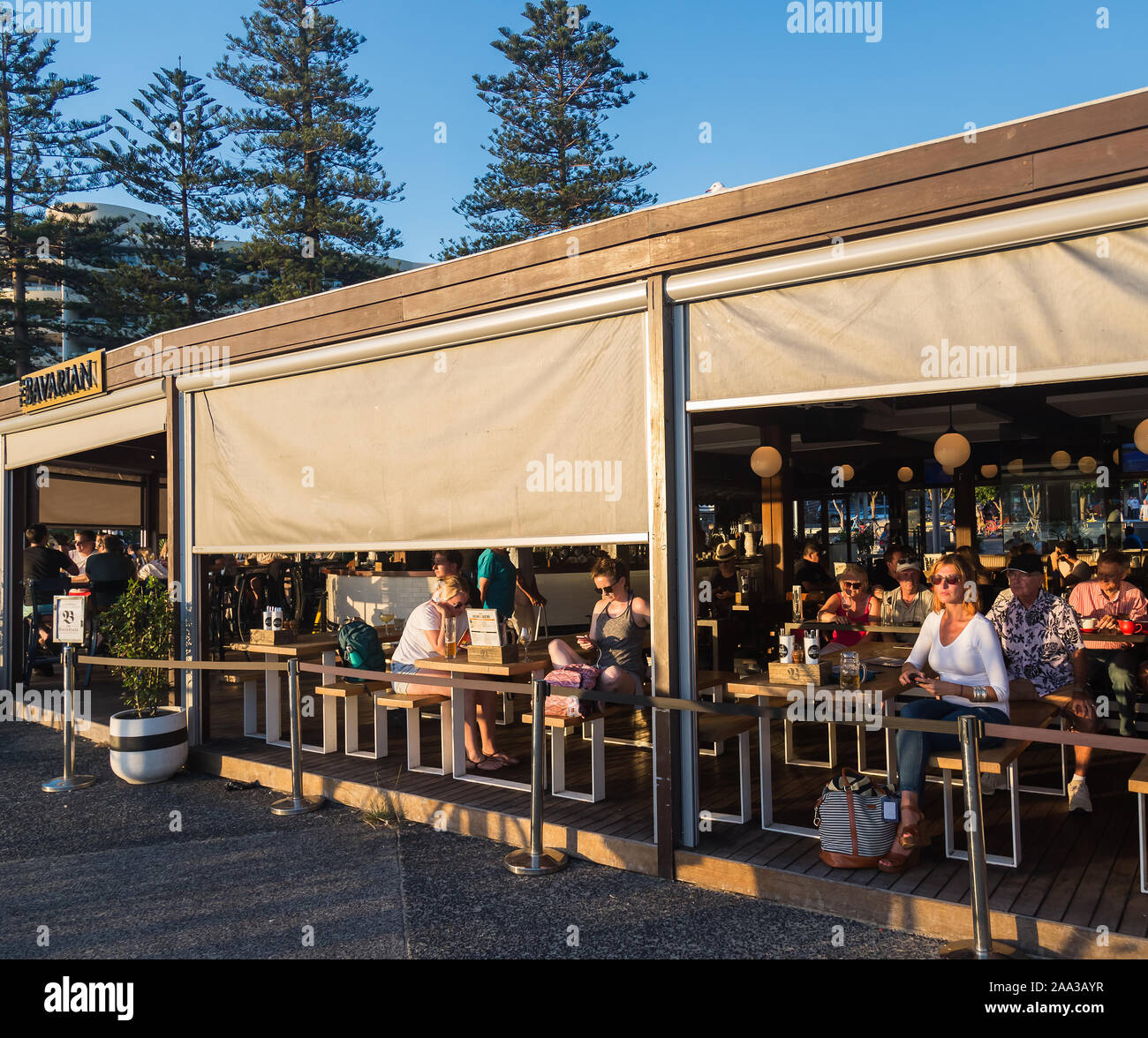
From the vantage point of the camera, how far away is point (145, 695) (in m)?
6.23

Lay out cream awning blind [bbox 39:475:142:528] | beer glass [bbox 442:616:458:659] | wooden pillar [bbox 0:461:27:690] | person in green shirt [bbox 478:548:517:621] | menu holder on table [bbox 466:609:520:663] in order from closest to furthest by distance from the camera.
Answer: menu holder on table [bbox 466:609:520:663]
beer glass [bbox 442:616:458:659]
person in green shirt [bbox 478:548:517:621]
wooden pillar [bbox 0:461:27:690]
cream awning blind [bbox 39:475:142:528]

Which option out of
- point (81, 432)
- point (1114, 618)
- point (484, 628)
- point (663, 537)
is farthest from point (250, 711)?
point (1114, 618)

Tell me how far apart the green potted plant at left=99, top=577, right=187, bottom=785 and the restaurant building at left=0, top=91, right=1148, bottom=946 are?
0.23 meters

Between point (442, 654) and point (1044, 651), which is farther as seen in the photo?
point (442, 654)

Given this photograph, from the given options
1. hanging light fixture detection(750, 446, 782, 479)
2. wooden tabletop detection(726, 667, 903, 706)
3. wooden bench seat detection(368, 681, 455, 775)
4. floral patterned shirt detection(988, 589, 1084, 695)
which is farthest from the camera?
hanging light fixture detection(750, 446, 782, 479)

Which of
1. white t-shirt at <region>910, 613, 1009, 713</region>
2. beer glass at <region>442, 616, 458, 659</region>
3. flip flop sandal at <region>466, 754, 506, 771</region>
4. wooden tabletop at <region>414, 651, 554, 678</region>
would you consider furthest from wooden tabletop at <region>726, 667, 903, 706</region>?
beer glass at <region>442, 616, 458, 659</region>

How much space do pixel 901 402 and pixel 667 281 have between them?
18.0 ft

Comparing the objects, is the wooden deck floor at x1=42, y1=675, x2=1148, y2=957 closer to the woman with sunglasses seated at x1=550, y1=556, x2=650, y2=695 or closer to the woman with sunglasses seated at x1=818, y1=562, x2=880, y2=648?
the woman with sunglasses seated at x1=550, y1=556, x2=650, y2=695

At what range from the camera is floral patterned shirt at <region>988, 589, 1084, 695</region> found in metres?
4.81

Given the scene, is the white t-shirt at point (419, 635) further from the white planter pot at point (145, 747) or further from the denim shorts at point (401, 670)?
the white planter pot at point (145, 747)

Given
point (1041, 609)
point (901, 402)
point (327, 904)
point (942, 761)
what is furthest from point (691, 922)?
point (901, 402)

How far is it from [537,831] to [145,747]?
3.18 metres

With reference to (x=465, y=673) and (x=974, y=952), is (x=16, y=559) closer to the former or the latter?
(x=465, y=673)
